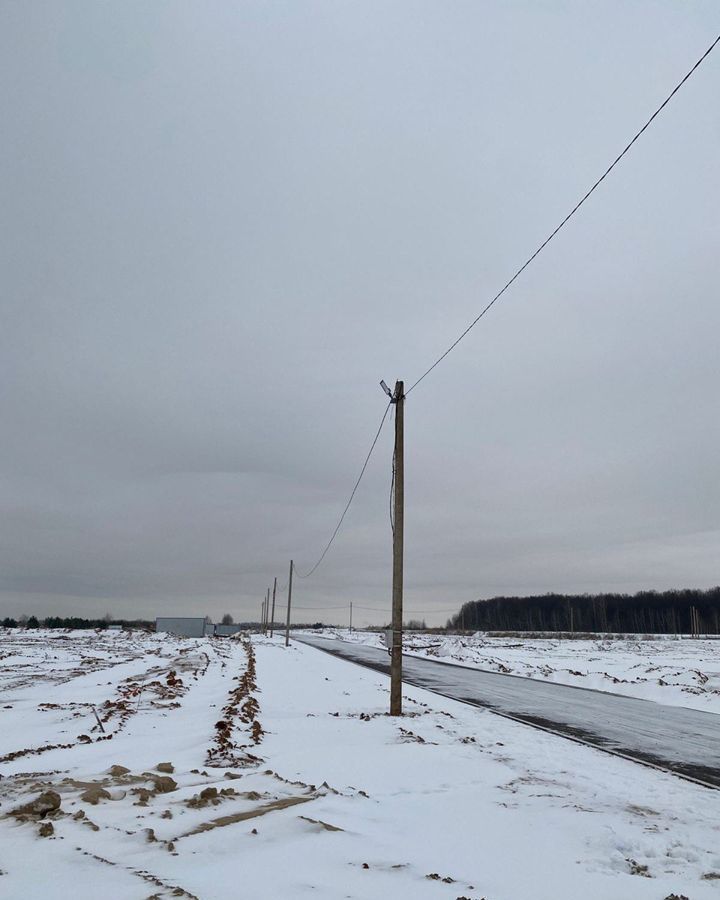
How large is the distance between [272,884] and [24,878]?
1.60 metres

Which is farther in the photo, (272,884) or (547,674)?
(547,674)

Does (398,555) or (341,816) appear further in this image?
(398,555)

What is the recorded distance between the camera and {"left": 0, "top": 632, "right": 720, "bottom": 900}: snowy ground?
186 inches

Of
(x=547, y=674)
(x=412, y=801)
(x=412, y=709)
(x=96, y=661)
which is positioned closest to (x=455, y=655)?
(x=547, y=674)

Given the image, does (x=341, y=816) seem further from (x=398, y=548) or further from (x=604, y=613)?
(x=604, y=613)

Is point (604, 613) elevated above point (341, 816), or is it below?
above

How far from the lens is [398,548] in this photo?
15.8 m

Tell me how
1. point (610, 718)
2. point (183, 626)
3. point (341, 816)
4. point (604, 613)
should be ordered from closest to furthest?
point (341, 816) < point (610, 718) < point (183, 626) < point (604, 613)

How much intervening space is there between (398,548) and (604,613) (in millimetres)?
150894

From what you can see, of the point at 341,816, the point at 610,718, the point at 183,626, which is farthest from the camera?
the point at 183,626

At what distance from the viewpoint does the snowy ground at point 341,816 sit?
4.73 meters

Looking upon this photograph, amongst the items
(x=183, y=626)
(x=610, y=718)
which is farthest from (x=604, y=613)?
(x=610, y=718)

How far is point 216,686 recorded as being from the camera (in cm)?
2058

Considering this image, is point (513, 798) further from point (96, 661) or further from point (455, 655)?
point (455, 655)
